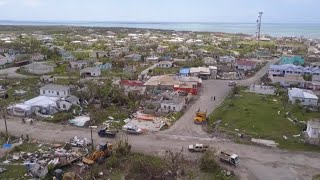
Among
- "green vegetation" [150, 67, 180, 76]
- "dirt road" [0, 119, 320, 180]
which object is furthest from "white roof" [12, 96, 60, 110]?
"green vegetation" [150, 67, 180, 76]

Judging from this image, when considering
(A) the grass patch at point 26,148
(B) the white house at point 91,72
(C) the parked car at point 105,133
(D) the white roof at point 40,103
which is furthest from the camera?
(B) the white house at point 91,72

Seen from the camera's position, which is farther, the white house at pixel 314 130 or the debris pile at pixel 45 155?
the white house at pixel 314 130

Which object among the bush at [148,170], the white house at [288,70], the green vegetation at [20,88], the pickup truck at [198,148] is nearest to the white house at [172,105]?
the pickup truck at [198,148]

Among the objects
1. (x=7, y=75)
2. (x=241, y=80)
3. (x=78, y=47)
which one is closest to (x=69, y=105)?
(x=7, y=75)

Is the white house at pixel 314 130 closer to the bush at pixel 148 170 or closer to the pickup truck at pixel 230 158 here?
the pickup truck at pixel 230 158

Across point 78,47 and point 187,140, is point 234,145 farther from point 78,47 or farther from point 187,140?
point 78,47

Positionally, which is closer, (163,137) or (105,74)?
(163,137)

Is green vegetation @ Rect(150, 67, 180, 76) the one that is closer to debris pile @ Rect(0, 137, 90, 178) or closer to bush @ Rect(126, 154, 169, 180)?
debris pile @ Rect(0, 137, 90, 178)
